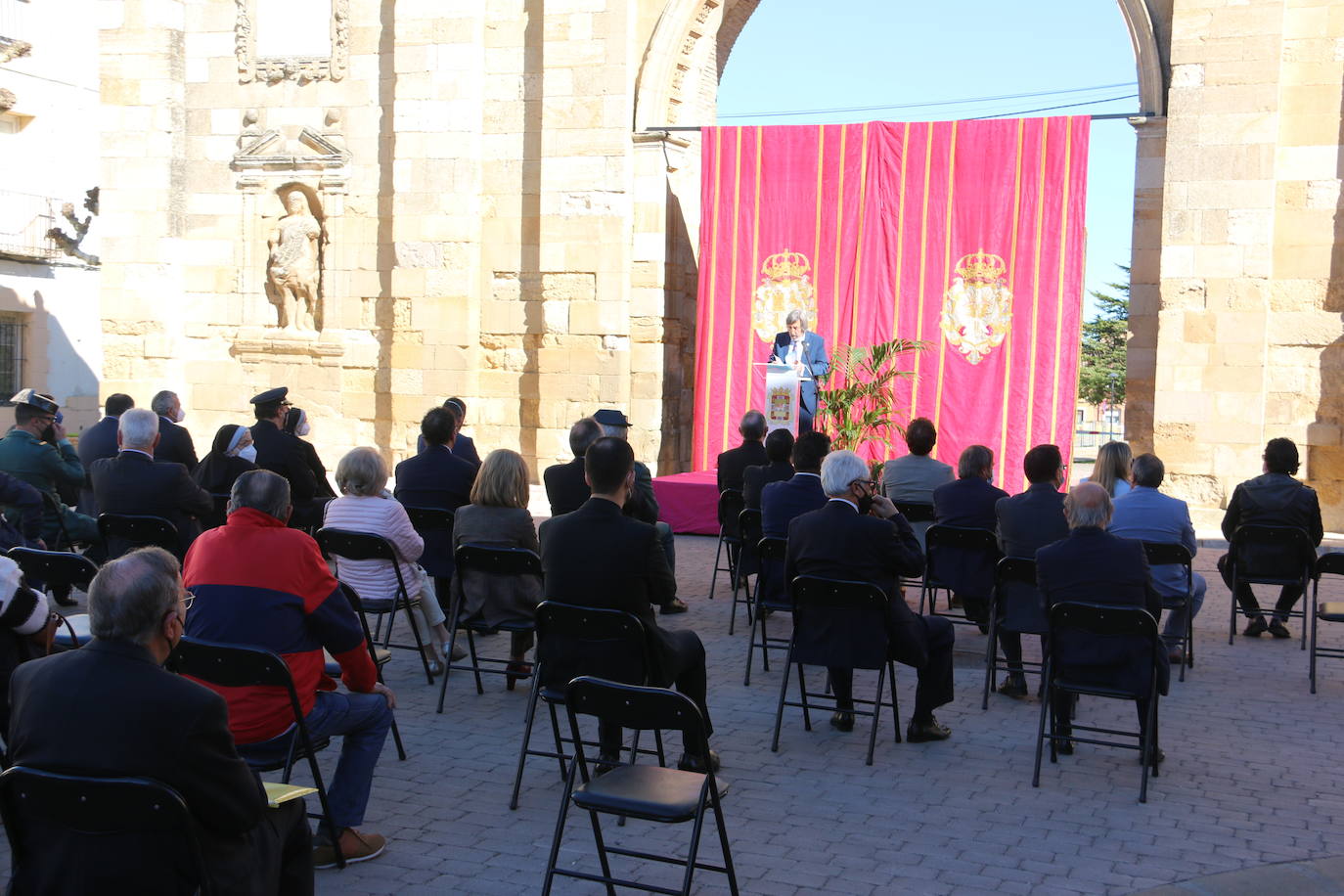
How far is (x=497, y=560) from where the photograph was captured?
5.50m

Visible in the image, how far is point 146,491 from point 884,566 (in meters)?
3.51

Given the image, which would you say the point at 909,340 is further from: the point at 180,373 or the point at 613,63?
the point at 180,373

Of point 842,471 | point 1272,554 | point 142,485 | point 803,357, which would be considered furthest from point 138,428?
point 803,357

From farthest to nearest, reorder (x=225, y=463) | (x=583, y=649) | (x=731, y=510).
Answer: (x=731, y=510), (x=225, y=463), (x=583, y=649)

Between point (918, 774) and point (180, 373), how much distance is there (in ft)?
37.6

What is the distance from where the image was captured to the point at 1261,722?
18.9ft

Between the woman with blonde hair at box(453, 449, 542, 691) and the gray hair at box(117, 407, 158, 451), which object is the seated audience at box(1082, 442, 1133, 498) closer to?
the woman with blonde hair at box(453, 449, 542, 691)

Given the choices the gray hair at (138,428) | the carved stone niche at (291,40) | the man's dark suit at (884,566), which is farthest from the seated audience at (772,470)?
the carved stone niche at (291,40)

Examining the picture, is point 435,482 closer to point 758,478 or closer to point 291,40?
point 758,478

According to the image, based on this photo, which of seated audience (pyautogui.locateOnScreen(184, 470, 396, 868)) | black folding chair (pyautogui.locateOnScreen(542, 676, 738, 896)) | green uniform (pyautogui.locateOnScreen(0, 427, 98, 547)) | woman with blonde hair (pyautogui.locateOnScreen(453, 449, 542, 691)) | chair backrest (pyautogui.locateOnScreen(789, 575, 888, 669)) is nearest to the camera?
black folding chair (pyautogui.locateOnScreen(542, 676, 738, 896))

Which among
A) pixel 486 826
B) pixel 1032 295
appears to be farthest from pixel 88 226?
pixel 486 826

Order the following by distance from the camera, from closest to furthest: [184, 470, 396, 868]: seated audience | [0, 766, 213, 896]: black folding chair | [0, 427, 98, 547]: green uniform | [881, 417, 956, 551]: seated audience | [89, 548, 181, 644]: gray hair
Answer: [0, 766, 213, 896]: black folding chair, [89, 548, 181, 644]: gray hair, [184, 470, 396, 868]: seated audience, [0, 427, 98, 547]: green uniform, [881, 417, 956, 551]: seated audience

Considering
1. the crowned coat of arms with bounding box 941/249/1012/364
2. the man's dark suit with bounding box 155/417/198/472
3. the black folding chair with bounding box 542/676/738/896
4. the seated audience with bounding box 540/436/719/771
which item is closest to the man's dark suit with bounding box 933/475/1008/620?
the seated audience with bounding box 540/436/719/771

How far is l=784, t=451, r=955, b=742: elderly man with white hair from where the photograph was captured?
5.21m
